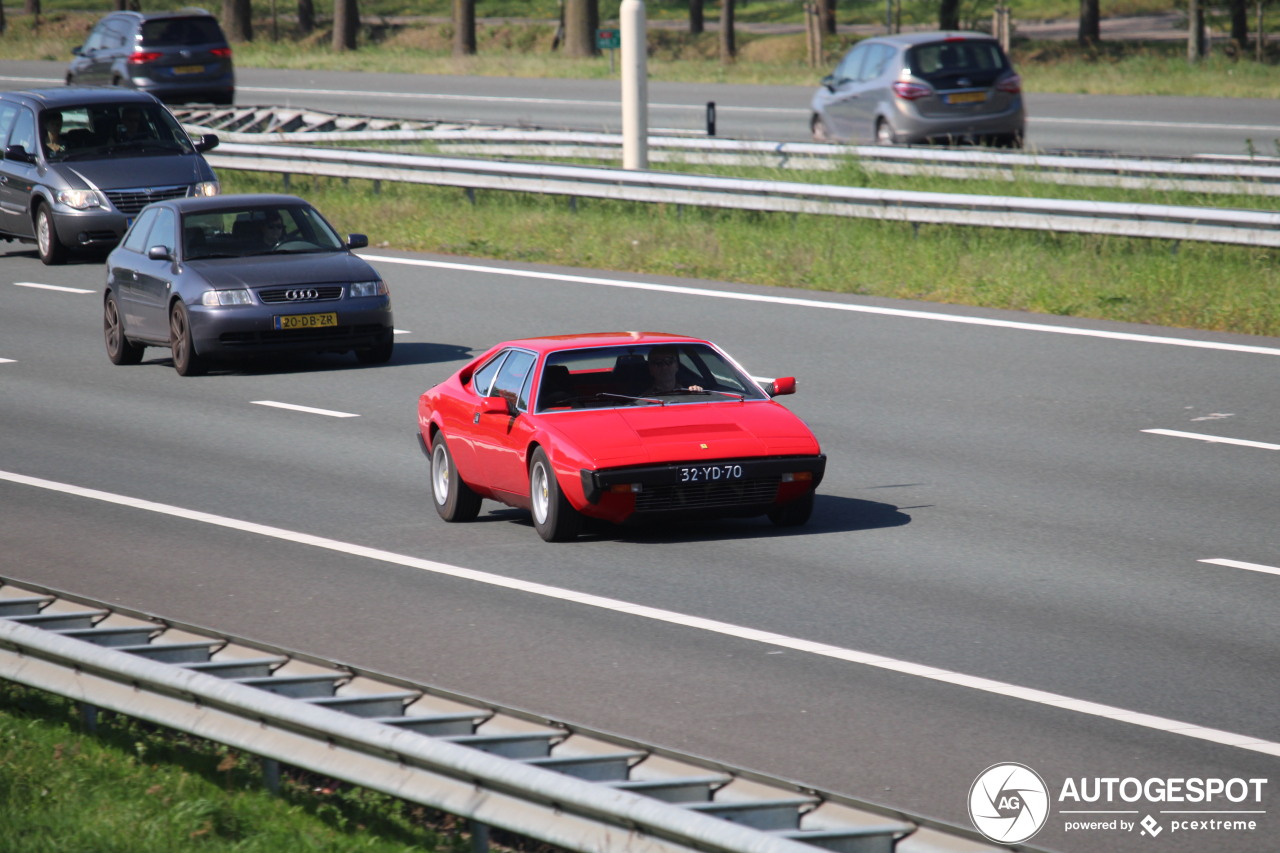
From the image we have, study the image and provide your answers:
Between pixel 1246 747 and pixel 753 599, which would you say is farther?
pixel 753 599

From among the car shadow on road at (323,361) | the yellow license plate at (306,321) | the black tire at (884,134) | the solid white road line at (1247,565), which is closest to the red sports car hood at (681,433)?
the solid white road line at (1247,565)

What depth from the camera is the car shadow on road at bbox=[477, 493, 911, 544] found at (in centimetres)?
1089

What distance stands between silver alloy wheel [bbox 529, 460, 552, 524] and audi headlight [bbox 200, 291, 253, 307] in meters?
6.82

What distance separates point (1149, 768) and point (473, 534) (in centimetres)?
538

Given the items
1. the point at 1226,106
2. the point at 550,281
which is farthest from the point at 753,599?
the point at 1226,106

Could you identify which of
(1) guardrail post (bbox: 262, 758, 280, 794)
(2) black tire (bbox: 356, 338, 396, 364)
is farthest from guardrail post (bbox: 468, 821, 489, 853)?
(2) black tire (bbox: 356, 338, 396, 364)

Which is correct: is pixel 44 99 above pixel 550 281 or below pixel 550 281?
above

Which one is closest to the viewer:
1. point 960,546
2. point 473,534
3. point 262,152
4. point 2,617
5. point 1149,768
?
point 1149,768

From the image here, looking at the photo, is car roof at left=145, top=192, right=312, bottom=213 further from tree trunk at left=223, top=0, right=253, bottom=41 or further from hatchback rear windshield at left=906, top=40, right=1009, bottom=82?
tree trunk at left=223, top=0, right=253, bottom=41

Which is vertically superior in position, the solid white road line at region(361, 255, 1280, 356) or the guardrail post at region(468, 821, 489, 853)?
the guardrail post at region(468, 821, 489, 853)

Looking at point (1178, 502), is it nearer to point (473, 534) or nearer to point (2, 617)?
point (473, 534)

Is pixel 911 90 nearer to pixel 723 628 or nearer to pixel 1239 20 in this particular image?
pixel 723 628

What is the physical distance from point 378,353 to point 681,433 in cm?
746

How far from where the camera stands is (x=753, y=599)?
928 cm
